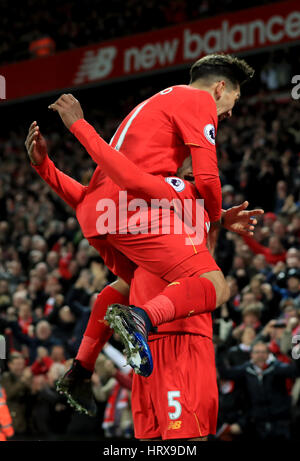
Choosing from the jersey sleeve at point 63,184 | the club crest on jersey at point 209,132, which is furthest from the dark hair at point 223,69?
the jersey sleeve at point 63,184

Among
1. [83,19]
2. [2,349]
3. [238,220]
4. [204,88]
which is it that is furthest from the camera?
[83,19]

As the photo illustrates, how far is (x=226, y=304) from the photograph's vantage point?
797cm

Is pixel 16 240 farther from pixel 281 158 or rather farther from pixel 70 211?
pixel 281 158

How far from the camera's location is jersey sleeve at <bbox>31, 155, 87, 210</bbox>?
3.41 metres

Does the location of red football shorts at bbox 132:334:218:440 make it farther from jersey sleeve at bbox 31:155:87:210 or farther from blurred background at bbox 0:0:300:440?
blurred background at bbox 0:0:300:440

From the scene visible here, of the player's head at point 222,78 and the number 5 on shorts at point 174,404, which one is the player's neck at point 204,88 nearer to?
the player's head at point 222,78

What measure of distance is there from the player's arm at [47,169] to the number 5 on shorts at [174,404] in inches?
41.4

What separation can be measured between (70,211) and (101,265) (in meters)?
3.56

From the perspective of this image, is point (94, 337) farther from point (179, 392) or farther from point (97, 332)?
point (179, 392)

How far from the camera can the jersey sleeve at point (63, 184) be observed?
11.2 ft

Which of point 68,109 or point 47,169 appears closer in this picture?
point 68,109

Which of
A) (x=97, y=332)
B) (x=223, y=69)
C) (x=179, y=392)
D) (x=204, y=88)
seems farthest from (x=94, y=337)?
(x=223, y=69)

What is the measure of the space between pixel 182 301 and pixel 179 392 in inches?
19.8

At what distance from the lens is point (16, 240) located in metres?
13.5
